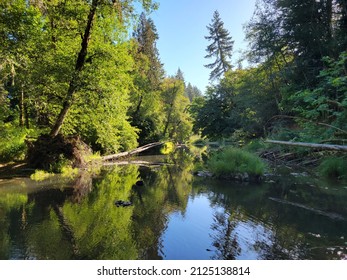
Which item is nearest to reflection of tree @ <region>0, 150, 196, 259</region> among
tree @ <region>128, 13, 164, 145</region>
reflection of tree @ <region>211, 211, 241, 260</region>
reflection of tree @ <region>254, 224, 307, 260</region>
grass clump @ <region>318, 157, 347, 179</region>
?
reflection of tree @ <region>211, 211, 241, 260</region>

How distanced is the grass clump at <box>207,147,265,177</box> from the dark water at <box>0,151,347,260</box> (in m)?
1.06

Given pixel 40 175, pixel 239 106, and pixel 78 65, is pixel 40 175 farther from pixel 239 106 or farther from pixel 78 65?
pixel 239 106

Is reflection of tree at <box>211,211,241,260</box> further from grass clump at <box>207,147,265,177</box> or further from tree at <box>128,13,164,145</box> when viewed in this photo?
tree at <box>128,13,164,145</box>

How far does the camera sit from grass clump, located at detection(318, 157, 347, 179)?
10180mm

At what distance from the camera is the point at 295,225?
573 cm

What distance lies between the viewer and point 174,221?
6.17 m

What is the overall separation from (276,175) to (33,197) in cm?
937

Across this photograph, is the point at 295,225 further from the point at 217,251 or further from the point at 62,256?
the point at 62,256

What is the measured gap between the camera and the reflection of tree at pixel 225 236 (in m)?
4.49

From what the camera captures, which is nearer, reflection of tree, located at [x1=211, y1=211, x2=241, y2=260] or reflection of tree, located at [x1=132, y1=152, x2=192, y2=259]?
reflection of tree, located at [x1=211, y1=211, x2=241, y2=260]

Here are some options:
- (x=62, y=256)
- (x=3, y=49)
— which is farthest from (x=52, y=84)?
(x=62, y=256)

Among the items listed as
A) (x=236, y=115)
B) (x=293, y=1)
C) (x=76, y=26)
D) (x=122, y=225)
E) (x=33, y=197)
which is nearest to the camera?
(x=122, y=225)

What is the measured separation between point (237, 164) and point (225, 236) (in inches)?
251

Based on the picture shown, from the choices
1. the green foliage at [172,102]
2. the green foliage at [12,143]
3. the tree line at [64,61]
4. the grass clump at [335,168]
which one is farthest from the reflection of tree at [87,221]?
the green foliage at [172,102]
